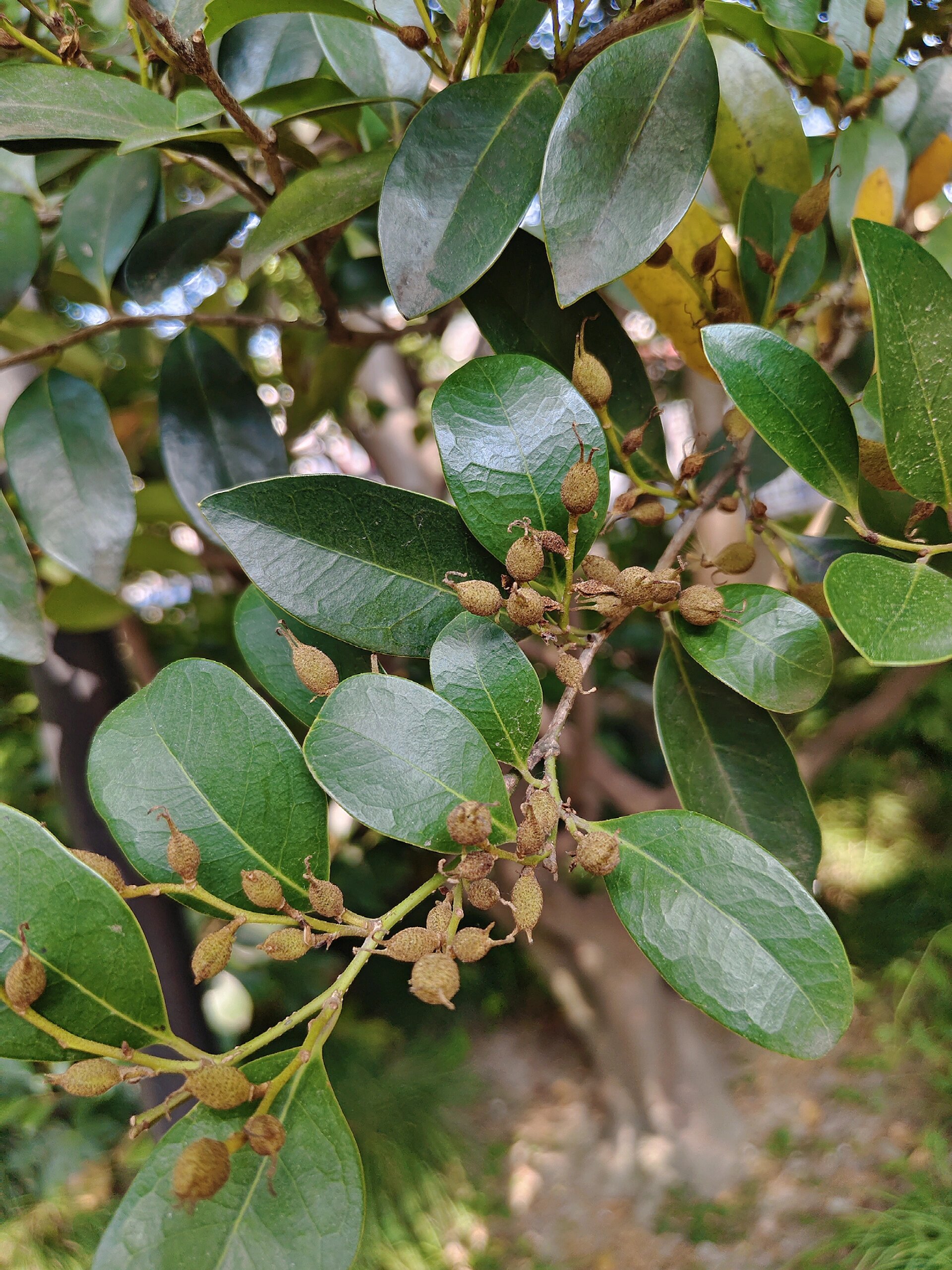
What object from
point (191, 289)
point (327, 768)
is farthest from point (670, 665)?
point (191, 289)

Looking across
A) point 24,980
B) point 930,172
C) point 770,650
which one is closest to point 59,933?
point 24,980

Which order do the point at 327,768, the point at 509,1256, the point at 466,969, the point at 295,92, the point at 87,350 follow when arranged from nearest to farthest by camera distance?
1. the point at 327,768
2. the point at 295,92
3. the point at 87,350
4. the point at 509,1256
5. the point at 466,969

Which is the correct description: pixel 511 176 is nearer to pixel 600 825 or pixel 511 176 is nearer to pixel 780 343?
pixel 780 343

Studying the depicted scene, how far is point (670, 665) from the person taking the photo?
0.48 meters

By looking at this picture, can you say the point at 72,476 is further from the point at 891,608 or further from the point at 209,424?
the point at 891,608

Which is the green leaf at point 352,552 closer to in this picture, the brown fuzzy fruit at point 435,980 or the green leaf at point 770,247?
the brown fuzzy fruit at point 435,980

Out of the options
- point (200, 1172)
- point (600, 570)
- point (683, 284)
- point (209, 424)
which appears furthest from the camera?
point (209, 424)

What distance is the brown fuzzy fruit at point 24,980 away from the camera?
330mm

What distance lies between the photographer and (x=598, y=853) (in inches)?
13.7

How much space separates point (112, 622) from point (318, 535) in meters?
0.64

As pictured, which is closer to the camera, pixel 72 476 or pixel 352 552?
pixel 352 552

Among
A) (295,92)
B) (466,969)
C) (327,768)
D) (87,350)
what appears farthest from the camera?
(466,969)

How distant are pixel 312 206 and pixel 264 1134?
456 millimetres

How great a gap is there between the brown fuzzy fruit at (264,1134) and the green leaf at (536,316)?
390 mm
